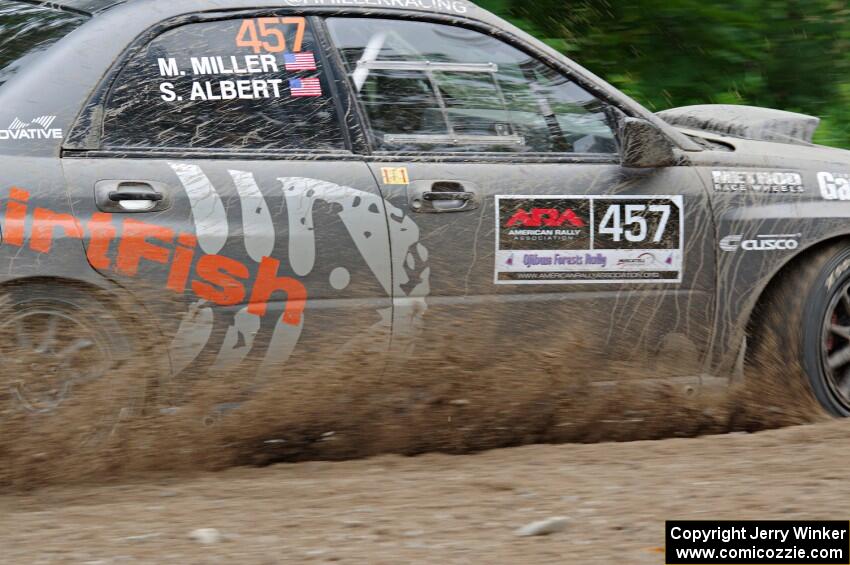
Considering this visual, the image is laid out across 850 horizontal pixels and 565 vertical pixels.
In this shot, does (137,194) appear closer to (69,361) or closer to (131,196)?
(131,196)

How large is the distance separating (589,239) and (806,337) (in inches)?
40.4

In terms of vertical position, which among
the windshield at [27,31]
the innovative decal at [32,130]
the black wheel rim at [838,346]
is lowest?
the black wheel rim at [838,346]

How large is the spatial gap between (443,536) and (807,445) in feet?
5.27

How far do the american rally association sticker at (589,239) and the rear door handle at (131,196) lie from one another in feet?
3.97

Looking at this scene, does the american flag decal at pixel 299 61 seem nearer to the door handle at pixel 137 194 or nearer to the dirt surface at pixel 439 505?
the door handle at pixel 137 194

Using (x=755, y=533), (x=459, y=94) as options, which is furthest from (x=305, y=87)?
(x=755, y=533)

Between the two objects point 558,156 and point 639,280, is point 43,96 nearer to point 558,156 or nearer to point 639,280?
point 558,156

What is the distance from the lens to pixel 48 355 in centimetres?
384

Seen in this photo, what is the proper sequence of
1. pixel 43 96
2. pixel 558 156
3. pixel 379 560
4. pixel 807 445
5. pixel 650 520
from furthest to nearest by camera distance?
pixel 558 156 < pixel 807 445 < pixel 43 96 < pixel 650 520 < pixel 379 560

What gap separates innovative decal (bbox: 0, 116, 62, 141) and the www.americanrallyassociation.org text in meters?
2.25

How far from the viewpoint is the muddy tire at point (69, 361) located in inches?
149

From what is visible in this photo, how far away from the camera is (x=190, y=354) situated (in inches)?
158

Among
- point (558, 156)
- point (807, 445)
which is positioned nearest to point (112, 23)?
point (558, 156)

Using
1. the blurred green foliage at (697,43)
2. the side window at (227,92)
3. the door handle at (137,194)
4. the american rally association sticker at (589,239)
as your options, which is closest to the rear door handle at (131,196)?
the door handle at (137,194)
